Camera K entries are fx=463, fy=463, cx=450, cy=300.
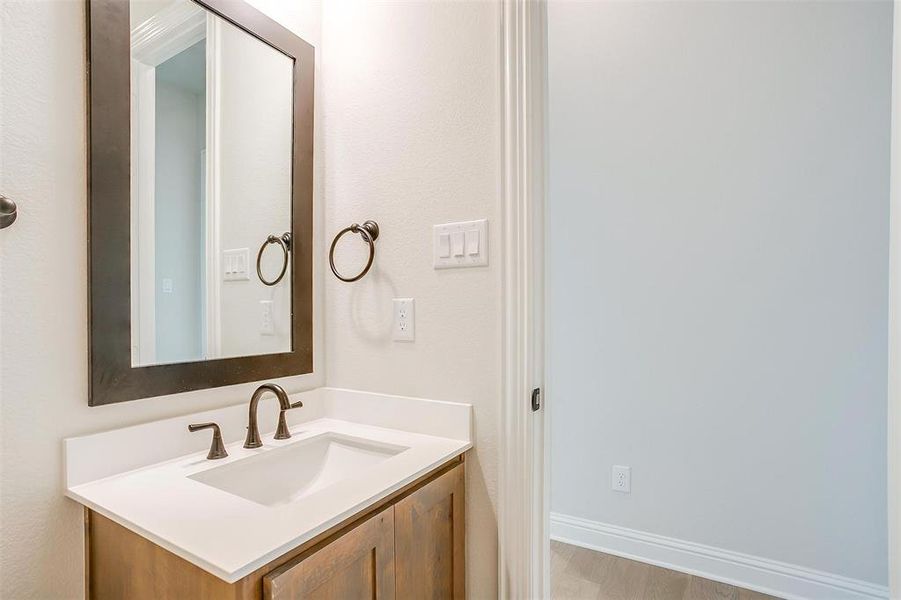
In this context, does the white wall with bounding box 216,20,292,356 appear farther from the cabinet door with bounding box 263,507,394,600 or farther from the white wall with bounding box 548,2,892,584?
the white wall with bounding box 548,2,892,584

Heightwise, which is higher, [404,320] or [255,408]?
[404,320]

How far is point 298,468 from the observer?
124cm

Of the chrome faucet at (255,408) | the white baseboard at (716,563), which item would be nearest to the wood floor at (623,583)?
the white baseboard at (716,563)

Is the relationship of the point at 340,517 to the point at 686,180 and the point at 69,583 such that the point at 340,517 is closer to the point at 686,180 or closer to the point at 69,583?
the point at 69,583

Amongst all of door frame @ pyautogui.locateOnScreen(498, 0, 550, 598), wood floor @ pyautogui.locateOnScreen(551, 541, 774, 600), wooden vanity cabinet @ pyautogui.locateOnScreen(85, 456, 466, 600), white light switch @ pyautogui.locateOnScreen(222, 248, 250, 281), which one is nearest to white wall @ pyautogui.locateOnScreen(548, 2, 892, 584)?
wood floor @ pyautogui.locateOnScreen(551, 541, 774, 600)

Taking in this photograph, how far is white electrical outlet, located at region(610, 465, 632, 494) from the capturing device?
217cm

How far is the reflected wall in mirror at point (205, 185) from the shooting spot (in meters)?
1.08

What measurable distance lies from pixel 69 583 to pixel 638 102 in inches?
99.3

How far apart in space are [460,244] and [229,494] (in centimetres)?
79

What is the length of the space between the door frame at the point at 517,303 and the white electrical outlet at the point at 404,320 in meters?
0.30

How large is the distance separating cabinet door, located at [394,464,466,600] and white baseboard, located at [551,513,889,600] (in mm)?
1261

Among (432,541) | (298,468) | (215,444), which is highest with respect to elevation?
(215,444)

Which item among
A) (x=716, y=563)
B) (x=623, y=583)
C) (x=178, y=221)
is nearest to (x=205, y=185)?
(x=178, y=221)

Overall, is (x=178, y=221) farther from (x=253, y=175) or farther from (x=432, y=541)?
(x=432, y=541)
